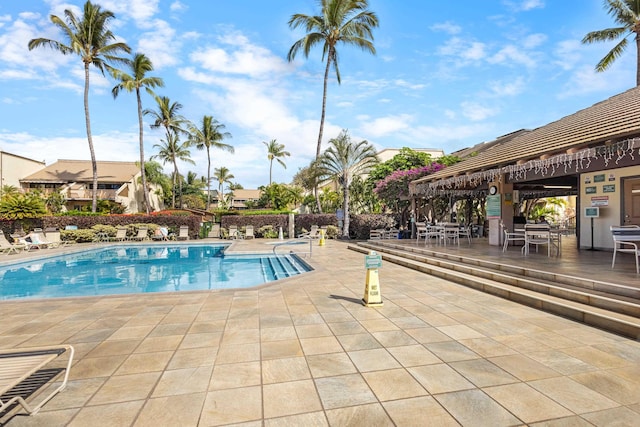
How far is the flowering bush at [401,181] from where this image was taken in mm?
17703

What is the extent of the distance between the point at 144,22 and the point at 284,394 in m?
11.0

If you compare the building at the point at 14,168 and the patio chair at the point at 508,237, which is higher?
the building at the point at 14,168

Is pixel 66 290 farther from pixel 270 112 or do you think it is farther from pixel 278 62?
pixel 278 62

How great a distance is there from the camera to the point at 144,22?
959 cm

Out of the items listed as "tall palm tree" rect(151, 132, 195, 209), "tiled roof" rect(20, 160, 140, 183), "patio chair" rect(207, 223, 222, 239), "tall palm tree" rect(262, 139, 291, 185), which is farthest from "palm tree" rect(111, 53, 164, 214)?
"tall palm tree" rect(262, 139, 291, 185)

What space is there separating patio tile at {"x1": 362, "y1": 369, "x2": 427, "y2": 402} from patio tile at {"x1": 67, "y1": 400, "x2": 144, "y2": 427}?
1.89 meters

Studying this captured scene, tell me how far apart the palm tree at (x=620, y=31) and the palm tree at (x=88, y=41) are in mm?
28476

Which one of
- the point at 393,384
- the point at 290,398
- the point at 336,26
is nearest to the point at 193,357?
the point at 290,398

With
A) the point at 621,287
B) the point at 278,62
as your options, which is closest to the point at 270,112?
the point at 278,62

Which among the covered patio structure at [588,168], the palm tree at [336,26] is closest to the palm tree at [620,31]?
the covered patio structure at [588,168]

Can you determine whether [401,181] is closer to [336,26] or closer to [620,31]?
[336,26]

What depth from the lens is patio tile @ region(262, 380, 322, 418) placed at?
2.49m

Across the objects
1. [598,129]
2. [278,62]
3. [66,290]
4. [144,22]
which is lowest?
[66,290]

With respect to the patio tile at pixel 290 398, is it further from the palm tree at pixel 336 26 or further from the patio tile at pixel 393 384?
the palm tree at pixel 336 26
